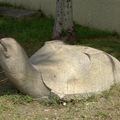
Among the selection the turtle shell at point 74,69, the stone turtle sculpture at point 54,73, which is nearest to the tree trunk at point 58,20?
the turtle shell at point 74,69

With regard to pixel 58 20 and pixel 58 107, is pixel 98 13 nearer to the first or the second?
pixel 58 20

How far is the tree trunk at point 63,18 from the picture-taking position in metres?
8.68

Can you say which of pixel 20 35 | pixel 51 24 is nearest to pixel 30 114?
pixel 20 35

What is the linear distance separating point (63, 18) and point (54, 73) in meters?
3.54

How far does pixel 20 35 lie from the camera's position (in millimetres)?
9805

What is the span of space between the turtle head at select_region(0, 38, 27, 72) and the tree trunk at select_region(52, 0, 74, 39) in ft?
11.2

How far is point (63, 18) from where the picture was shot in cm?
878

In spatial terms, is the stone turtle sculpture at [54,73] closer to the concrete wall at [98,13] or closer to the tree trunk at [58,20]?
the tree trunk at [58,20]

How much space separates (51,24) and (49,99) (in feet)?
19.5

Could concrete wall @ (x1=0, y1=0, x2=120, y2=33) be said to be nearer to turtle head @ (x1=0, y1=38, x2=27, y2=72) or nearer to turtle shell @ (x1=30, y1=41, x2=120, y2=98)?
turtle shell @ (x1=30, y1=41, x2=120, y2=98)

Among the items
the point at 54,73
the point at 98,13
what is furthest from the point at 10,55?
the point at 98,13

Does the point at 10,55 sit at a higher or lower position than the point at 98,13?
higher

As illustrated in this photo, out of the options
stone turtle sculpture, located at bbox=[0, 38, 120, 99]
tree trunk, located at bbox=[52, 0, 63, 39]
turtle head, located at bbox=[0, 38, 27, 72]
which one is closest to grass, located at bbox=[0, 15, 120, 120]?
stone turtle sculpture, located at bbox=[0, 38, 120, 99]

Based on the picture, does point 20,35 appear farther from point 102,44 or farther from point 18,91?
point 18,91
